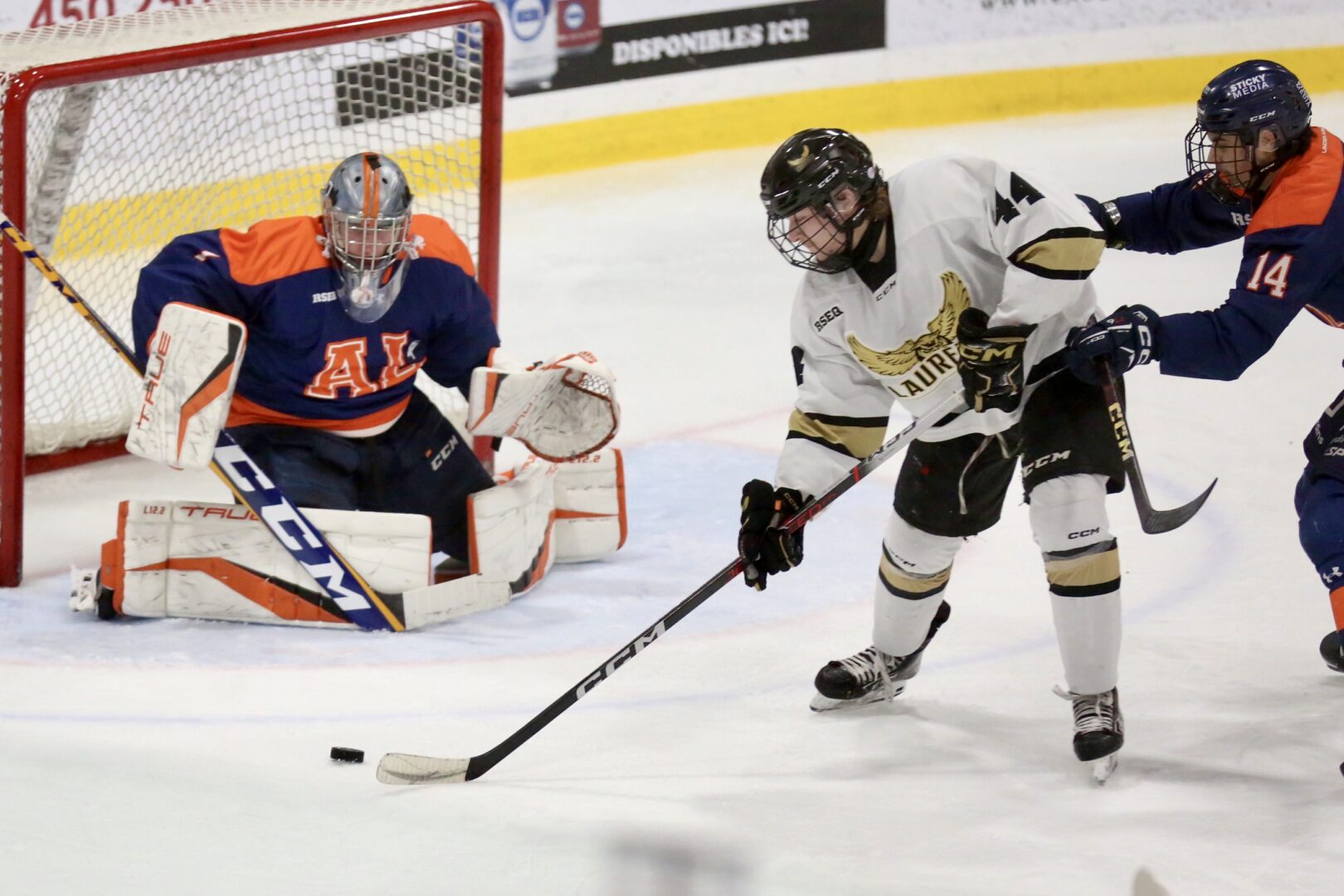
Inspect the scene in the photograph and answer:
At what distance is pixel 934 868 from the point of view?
2336mm

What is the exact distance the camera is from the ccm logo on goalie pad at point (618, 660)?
2.66m

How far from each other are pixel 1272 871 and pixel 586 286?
392 centimetres

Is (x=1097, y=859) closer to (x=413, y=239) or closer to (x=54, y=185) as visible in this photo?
(x=413, y=239)

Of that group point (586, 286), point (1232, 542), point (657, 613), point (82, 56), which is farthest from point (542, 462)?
point (586, 286)

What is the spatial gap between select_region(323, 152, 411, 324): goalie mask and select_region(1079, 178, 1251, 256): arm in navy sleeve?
4.17ft

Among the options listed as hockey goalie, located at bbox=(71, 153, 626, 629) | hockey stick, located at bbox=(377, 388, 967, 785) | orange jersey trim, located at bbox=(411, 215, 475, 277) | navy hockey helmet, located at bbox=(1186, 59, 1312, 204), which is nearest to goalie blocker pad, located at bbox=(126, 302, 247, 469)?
hockey goalie, located at bbox=(71, 153, 626, 629)

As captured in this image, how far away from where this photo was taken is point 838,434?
2.74m

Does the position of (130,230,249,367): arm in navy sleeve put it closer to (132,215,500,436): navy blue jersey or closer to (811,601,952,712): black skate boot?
(132,215,500,436): navy blue jersey

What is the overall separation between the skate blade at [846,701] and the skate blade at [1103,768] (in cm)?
44

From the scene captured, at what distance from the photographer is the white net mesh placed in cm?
387

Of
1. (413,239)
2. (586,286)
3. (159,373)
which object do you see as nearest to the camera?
(159,373)

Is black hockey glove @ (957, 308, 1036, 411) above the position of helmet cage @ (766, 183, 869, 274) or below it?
below

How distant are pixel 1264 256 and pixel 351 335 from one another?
1.74 metres

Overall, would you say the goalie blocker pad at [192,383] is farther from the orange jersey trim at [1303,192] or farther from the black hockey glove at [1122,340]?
the orange jersey trim at [1303,192]
